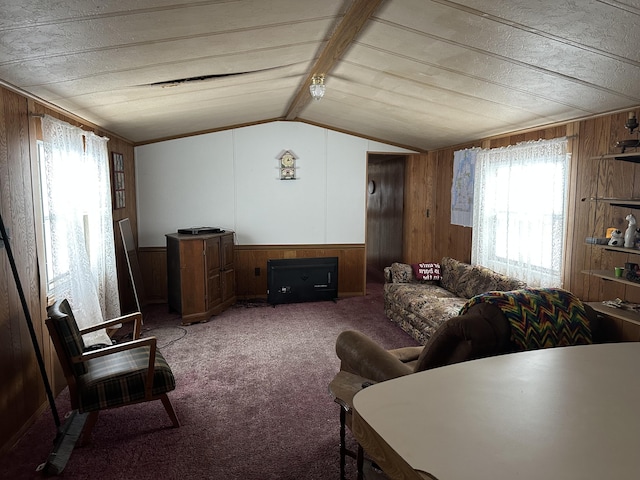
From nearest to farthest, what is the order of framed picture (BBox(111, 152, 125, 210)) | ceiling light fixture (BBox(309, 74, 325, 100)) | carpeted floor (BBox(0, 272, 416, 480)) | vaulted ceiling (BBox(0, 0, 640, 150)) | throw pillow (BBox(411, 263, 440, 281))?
1. vaulted ceiling (BBox(0, 0, 640, 150))
2. carpeted floor (BBox(0, 272, 416, 480))
3. ceiling light fixture (BBox(309, 74, 325, 100))
4. framed picture (BBox(111, 152, 125, 210))
5. throw pillow (BBox(411, 263, 440, 281))

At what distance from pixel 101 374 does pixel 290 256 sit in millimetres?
3632

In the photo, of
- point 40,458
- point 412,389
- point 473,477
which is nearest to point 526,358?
point 412,389

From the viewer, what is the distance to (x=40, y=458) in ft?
7.62

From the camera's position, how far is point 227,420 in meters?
2.74

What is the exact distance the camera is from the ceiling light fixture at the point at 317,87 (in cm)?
333

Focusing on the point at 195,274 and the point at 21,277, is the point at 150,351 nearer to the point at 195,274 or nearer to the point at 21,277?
the point at 21,277

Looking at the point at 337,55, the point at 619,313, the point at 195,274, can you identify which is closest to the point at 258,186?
the point at 195,274

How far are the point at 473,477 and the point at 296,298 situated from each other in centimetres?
485

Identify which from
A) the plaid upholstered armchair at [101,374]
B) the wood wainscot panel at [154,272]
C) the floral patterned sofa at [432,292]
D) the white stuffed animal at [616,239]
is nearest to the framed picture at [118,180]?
the wood wainscot panel at [154,272]

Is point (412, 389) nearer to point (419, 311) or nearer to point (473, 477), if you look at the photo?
point (473, 477)

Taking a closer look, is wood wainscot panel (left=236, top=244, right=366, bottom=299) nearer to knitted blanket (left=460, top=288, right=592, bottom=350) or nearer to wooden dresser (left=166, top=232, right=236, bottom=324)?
wooden dresser (left=166, top=232, right=236, bottom=324)

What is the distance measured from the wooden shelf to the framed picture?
4.51 m

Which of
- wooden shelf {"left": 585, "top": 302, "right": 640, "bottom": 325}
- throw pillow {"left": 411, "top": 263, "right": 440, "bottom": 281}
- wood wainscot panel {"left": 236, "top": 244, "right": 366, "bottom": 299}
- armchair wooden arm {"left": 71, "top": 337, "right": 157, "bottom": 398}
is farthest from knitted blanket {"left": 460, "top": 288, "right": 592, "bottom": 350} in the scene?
wood wainscot panel {"left": 236, "top": 244, "right": 366, "bottom": 299}

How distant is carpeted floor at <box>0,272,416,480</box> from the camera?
2.26m
